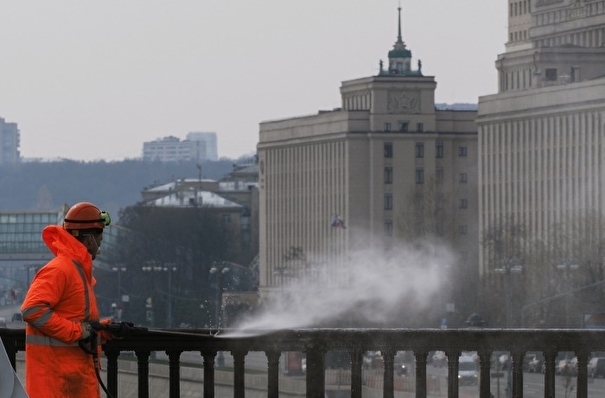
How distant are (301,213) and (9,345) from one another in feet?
565

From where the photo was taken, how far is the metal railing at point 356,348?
2027 cm

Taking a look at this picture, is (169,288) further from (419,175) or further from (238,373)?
(238,373)

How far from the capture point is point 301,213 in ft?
632

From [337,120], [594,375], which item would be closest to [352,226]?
[337,120]

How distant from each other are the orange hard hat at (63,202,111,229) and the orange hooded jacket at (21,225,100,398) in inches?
3.6

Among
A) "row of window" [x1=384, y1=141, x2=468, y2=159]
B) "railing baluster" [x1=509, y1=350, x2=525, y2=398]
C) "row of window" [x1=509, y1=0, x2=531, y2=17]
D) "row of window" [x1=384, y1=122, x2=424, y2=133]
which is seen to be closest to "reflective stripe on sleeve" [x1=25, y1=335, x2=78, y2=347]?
"railing baluster" [x1=509, y1=350, x2=525, y2=398]

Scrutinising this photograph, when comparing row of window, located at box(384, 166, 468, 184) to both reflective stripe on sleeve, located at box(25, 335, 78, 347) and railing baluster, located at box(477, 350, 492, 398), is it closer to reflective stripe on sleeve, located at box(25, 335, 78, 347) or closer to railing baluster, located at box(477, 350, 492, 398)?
railing baluster, located at box(477, 350, 492, 398)

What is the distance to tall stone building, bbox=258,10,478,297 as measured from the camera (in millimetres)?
173250

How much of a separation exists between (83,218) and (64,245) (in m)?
0.22

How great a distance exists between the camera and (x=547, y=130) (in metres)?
146

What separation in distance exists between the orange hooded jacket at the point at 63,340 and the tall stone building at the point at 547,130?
100 metres

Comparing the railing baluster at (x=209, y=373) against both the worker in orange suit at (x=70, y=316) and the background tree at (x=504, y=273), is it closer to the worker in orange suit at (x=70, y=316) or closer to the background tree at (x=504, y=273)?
the worker in orange suit at (x=70, y=316)

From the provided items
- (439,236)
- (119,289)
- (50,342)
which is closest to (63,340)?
(50,342)

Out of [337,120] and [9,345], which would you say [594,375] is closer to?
[9,345]
